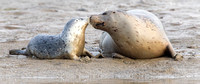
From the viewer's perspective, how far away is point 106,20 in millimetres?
6086

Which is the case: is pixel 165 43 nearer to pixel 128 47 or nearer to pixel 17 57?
pixel 128 47

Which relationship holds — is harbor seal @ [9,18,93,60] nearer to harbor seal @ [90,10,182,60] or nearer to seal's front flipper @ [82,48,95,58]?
seal's front flipper @ [82,48,95,58]

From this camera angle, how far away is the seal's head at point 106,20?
6016 millimetres

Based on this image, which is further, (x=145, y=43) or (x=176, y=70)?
(x=145, y=43)

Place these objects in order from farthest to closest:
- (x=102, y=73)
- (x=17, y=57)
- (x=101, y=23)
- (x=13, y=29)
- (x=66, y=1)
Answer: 1. (x=66, y=1)
2. (x=13, y=29)
3. (x=17, y=57)
4. (x=101, y=23)
5. (x=102, y=73)

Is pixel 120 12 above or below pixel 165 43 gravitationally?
above

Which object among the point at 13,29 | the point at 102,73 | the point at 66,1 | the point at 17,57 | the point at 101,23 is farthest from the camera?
the point at 66,1

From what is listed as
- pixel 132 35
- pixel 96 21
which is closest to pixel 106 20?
pixel 96 21

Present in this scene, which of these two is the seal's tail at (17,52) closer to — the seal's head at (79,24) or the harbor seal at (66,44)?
the harbor seal at (66,44)

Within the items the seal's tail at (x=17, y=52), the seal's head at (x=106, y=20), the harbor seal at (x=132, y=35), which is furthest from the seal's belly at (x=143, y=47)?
the seal's tail at (x=17, y=52)

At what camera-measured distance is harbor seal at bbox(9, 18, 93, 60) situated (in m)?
6.16

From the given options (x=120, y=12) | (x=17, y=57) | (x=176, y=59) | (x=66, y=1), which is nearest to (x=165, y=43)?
(x=176, y=59)

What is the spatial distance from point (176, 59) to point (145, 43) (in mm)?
459

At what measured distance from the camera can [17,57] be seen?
21.3 ft
